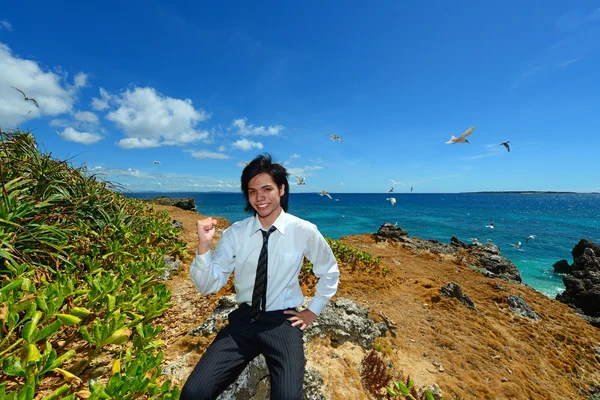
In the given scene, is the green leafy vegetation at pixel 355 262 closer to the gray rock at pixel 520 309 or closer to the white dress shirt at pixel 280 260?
the gray rock at pixel 520 309

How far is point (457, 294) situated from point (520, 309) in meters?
2.67

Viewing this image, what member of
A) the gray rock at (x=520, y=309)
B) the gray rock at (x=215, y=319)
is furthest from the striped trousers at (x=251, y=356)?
the gray rock at (x=520, y=309)

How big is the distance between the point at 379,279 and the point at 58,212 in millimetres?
8063

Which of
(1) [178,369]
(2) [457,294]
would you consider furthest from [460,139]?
(1) [178,369]

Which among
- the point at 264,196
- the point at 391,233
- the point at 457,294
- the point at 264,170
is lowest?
the point at 391,233

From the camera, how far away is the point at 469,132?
635 cm

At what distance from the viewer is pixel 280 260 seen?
2811 millimetres

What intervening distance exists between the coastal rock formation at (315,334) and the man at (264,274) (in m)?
0.20

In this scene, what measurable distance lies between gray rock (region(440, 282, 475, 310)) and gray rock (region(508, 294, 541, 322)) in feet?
6.57

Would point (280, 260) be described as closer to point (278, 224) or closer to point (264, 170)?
point (278, 224)

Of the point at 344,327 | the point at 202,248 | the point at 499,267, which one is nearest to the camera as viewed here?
the point at 202,248

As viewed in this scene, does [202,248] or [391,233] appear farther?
[391,233]

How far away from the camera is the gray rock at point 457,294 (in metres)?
6.95

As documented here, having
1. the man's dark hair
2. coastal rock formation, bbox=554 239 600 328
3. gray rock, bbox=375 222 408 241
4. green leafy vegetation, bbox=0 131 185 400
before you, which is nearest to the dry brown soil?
green leafy vegetation, bbox=0 131 185 400
